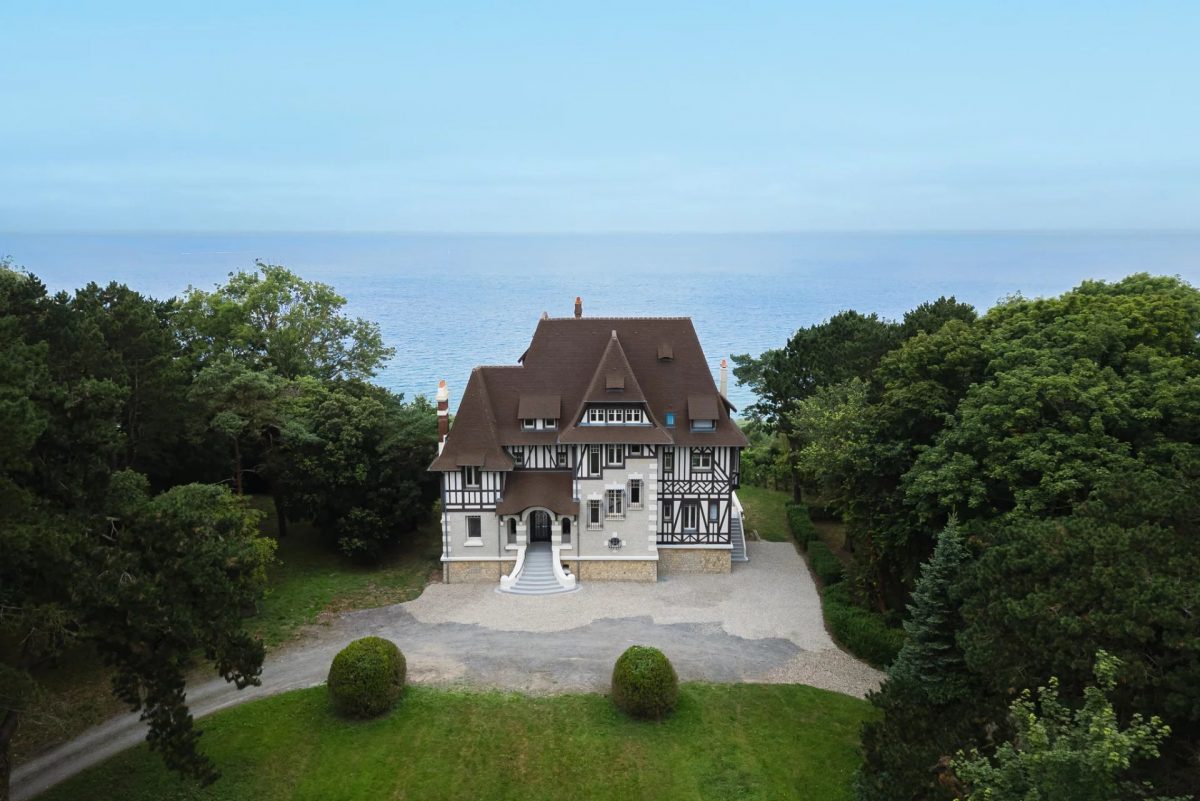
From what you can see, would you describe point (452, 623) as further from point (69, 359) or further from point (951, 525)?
point (951, 525)

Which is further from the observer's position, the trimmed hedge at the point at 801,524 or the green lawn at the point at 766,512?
the green lawn at the point at 766,512

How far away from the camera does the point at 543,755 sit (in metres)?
19.6

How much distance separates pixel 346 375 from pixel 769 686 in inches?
1268

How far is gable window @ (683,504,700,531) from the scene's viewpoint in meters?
31.6

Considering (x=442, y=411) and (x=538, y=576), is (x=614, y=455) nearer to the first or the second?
(x=538, y=576)

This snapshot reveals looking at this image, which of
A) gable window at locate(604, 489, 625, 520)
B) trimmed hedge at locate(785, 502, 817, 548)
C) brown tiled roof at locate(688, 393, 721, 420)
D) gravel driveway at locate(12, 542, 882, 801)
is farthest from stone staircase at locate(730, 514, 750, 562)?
brown tiled roof at locate(688, 393, 721, 420)

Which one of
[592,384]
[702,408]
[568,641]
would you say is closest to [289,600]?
[568,641]

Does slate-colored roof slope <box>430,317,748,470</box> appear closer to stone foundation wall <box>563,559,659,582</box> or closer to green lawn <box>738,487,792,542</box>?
stone foundation wall <box>563,559,659,582</box>

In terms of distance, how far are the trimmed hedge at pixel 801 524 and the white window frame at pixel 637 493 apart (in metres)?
8.45

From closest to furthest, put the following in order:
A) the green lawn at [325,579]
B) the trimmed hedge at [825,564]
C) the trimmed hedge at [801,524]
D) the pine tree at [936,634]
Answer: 1. the pine tree at [936,634]
2. the green lawn at [325,579]
3. the trimmed hedge at [825,564]
4. the trimmed hedge at [801,524]

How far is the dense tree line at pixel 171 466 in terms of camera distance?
14195 mm

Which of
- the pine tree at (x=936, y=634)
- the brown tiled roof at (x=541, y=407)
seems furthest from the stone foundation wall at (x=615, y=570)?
the pine tree at (x=936, y=634)

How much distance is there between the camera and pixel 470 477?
1210 inches

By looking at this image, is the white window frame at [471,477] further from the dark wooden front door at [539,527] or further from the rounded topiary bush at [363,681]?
the rounded topiary bush at [363,681]
